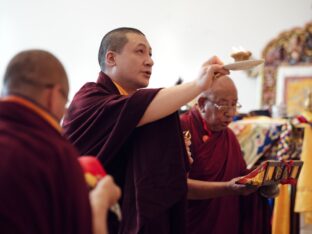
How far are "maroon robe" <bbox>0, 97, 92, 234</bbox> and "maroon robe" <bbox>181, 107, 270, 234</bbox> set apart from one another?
3.49 feet

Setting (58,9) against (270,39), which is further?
(58,9)

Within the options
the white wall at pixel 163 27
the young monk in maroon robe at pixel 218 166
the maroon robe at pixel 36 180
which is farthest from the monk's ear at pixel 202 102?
the white wall at pixel 163 27

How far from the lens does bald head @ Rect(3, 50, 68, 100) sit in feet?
2.90

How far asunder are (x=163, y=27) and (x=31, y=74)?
3825 millimetres

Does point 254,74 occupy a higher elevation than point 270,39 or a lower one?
lower

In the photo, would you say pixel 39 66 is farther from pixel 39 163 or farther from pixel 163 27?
pixel 163 27

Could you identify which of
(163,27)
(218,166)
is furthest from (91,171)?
(163,27)

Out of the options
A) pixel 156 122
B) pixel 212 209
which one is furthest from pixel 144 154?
pixel 212 209

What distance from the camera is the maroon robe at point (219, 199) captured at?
6.15 feet

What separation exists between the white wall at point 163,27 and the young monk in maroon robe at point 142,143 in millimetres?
2765

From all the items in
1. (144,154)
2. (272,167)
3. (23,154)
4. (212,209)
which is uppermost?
(23,154)

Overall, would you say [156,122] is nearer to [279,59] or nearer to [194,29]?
[279,59]

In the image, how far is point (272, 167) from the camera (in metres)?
1.62

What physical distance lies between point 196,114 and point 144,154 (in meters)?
Answer: 0.69
